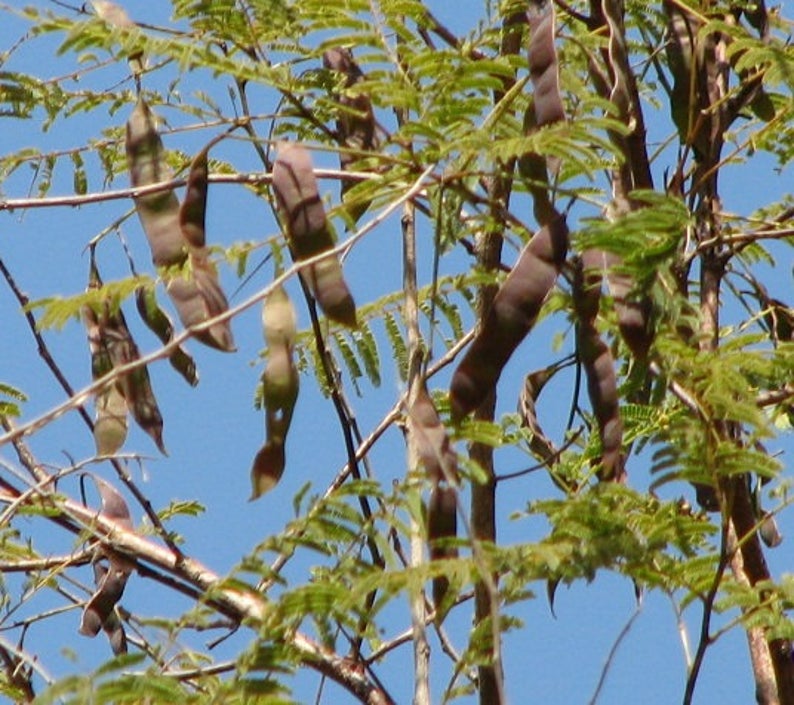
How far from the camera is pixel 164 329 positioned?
9.98 ft

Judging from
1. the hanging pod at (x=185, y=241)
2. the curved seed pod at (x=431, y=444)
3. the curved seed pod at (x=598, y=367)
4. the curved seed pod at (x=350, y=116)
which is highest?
the curved seed pod at (x=350, y=116)

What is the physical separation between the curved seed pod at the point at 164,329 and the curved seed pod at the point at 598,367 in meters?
0.69

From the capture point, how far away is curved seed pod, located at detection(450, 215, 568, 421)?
2.61 metres

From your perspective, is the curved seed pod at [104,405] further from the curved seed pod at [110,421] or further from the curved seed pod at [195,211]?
the curved seed pod at [195,211]

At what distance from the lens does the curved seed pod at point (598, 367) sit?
2701mm

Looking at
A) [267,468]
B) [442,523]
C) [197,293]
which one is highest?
[197,293]

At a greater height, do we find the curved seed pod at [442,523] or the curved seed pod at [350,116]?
Answer: the curved seed pod at [350,116]

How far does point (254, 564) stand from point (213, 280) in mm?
436

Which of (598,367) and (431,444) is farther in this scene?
(598,367)

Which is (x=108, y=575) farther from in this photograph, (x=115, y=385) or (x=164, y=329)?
(x=164, y=329)

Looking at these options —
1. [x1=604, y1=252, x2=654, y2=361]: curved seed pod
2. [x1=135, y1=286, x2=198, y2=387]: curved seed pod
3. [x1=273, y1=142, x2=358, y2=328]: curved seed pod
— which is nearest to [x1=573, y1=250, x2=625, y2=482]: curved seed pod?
[x1=604, y1=252, x2=654, y2=361]: curved seed pod

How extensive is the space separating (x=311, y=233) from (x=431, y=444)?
36 centimetres

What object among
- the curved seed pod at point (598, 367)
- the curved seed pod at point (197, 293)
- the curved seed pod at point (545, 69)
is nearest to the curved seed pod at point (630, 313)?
the curved seed pod at point (598, 367)

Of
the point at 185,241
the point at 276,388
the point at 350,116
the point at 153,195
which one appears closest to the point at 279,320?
the point at 276,388
